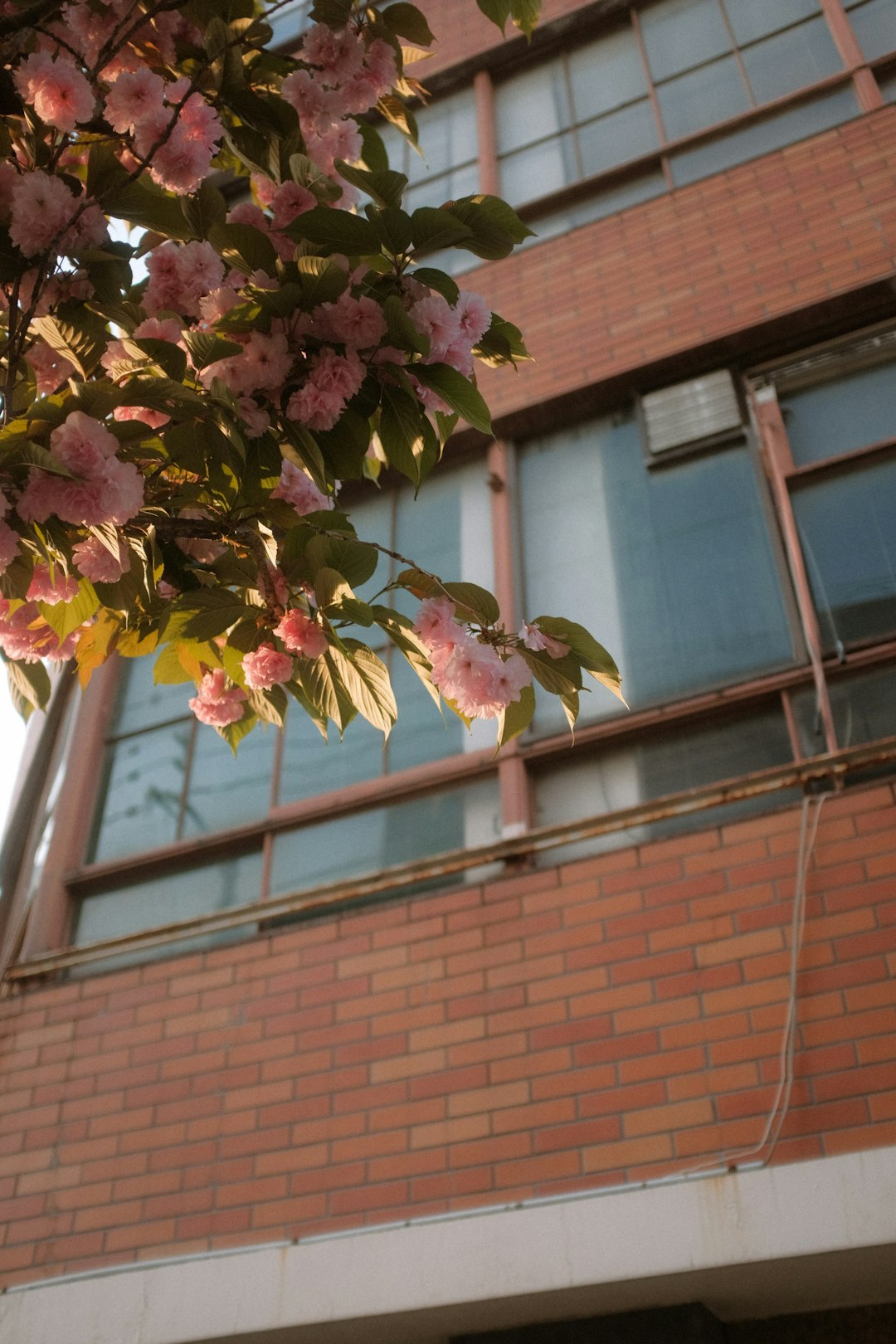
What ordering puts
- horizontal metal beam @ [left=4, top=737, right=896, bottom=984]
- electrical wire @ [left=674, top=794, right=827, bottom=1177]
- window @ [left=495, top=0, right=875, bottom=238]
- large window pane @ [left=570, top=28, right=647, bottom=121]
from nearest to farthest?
electrical wire @ [left=674, top=794, right=827, bottom=1177], horizontal metal beam @ [left=4, top=737, right=896, bottom=984], window @ [left=495, top=0, right=875, bottom=238], large window pane @ [left=570, top=28, right=647, bottom=121]

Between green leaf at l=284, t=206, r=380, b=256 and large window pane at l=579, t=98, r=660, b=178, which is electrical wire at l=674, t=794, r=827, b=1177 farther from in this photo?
large window pane at l=579, t=98, r=660, b=178

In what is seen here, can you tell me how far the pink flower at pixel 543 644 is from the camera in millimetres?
2553

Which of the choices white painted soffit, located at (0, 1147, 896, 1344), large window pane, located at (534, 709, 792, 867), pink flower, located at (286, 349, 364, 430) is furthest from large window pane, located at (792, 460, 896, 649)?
pink flower, located at (286, 349, 364, 430)

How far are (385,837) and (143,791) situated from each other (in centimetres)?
125

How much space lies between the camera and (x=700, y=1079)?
11.3ft

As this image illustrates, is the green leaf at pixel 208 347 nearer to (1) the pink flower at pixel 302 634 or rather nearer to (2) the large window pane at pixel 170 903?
(1) the pink flower at pixel 302 634

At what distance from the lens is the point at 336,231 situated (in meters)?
2.41

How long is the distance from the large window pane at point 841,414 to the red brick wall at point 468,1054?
5.31 ft

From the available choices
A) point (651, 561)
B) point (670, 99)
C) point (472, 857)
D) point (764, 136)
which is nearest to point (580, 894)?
point (472, 857)

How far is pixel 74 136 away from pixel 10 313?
0.97 meters

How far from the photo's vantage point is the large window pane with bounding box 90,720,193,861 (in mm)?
5148

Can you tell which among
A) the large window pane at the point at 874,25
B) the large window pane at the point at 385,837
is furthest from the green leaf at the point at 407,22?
the large window pane at the point at 874,25

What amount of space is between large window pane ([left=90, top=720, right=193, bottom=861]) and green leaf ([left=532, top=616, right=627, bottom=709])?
2924 millimetres

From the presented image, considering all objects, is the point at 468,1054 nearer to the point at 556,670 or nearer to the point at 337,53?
the point at 556,670
